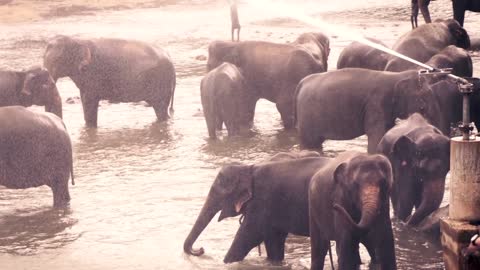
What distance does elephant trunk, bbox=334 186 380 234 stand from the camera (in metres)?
8.40

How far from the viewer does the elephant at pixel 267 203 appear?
31.2 feet

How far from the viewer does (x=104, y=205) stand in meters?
11.4

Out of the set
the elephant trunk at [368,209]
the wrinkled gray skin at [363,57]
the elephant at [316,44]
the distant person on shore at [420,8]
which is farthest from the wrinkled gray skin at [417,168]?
the distant person on shore at [420,8]

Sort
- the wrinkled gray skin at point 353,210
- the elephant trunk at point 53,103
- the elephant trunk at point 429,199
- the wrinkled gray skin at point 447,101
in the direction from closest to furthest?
the wrinkled gray skin at point 353,210 → the elephant trunk at point 429,199 → the wrinkled gray skin at point 447,101 → the elephant trunk at point 53,103

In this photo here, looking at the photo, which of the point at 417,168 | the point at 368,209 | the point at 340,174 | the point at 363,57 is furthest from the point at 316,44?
the point at 368,209

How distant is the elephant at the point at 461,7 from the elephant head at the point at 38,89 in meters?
8.01

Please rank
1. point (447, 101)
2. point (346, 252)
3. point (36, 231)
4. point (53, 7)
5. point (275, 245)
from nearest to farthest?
point (346, 252)
point (275, 245)
point (36, 231)
point (447, 101)
point (53, 7)

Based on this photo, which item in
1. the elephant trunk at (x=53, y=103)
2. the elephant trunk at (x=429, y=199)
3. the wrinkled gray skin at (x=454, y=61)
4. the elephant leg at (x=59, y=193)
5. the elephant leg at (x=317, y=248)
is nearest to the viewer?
the elephant leg at (x=317, y=248)

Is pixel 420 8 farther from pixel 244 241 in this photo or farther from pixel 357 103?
pixel 244 241

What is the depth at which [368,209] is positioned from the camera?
845cm

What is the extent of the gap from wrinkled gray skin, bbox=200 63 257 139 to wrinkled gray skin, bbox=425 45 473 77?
2.05 metres

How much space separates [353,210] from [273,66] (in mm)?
5995

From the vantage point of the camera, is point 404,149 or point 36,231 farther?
point 36,231

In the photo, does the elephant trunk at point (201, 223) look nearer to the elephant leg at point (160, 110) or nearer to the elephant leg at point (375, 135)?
the elephant leg at point (375, 135)
